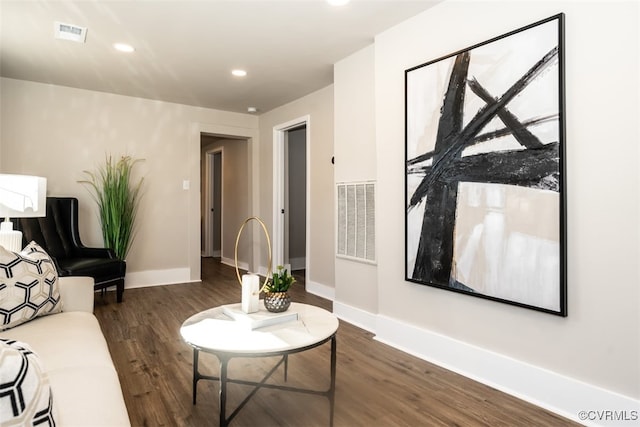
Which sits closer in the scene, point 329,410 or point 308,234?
point 329,410

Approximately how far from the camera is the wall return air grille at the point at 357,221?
3.23m

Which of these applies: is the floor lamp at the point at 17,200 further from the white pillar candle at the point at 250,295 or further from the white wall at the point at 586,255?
the white wall at the point at 586,255

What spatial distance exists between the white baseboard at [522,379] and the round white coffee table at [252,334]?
973 millimetres

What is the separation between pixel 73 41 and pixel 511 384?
396cm

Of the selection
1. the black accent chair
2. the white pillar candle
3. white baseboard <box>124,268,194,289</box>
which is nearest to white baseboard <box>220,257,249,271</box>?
white baseboard <box>124,268,194,289</box>

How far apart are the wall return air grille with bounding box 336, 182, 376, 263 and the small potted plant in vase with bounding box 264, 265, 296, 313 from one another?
1.40 metres

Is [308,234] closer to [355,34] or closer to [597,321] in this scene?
[355,34]

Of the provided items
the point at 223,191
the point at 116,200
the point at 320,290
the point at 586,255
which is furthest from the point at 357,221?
the point at 223,191

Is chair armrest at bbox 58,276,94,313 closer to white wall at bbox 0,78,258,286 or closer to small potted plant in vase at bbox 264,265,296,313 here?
small potted plant in vase at bbox 264,265,296,313

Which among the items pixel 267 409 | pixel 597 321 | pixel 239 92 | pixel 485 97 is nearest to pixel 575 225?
pixel 597 321

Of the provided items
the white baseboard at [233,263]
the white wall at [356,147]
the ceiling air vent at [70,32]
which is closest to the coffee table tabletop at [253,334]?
the white wall at [356,147]

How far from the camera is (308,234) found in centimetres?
457

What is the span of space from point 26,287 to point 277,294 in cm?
117

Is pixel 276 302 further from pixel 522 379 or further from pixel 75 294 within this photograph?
pixel 522 379
